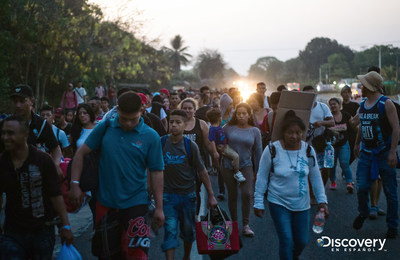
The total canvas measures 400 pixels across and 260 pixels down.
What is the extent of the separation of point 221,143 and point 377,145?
2.09 meters

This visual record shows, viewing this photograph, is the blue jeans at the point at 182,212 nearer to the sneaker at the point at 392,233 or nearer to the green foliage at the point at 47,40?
the sneaker at the point at 392,233

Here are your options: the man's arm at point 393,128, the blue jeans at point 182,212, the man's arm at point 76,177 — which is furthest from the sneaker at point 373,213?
the man's arm at point 76,177

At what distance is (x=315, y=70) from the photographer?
160375mm

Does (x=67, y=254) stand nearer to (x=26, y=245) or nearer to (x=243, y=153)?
(x=26, y=245)

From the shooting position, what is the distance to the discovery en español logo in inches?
233

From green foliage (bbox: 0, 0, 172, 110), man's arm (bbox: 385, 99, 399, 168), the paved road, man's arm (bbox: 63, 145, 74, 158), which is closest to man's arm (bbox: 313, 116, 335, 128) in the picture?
the paved road

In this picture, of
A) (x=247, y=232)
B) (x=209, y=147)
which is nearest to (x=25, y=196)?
(x=209, y=147)

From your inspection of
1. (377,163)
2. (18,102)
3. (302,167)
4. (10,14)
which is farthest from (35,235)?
(10,14)

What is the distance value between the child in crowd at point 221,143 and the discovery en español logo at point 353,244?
52.1 inches

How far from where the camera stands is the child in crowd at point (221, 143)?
21.9 ft

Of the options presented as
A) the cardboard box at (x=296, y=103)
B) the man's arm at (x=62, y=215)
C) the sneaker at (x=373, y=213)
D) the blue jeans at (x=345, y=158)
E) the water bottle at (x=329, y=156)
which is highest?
the cardboard box at (x=296, y=103)

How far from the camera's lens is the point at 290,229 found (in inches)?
181

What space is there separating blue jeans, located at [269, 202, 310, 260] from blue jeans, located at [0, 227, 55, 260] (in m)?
2.05

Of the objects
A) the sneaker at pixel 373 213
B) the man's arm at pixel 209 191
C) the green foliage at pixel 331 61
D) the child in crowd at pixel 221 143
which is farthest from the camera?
the green foliage at pixel 331 61
